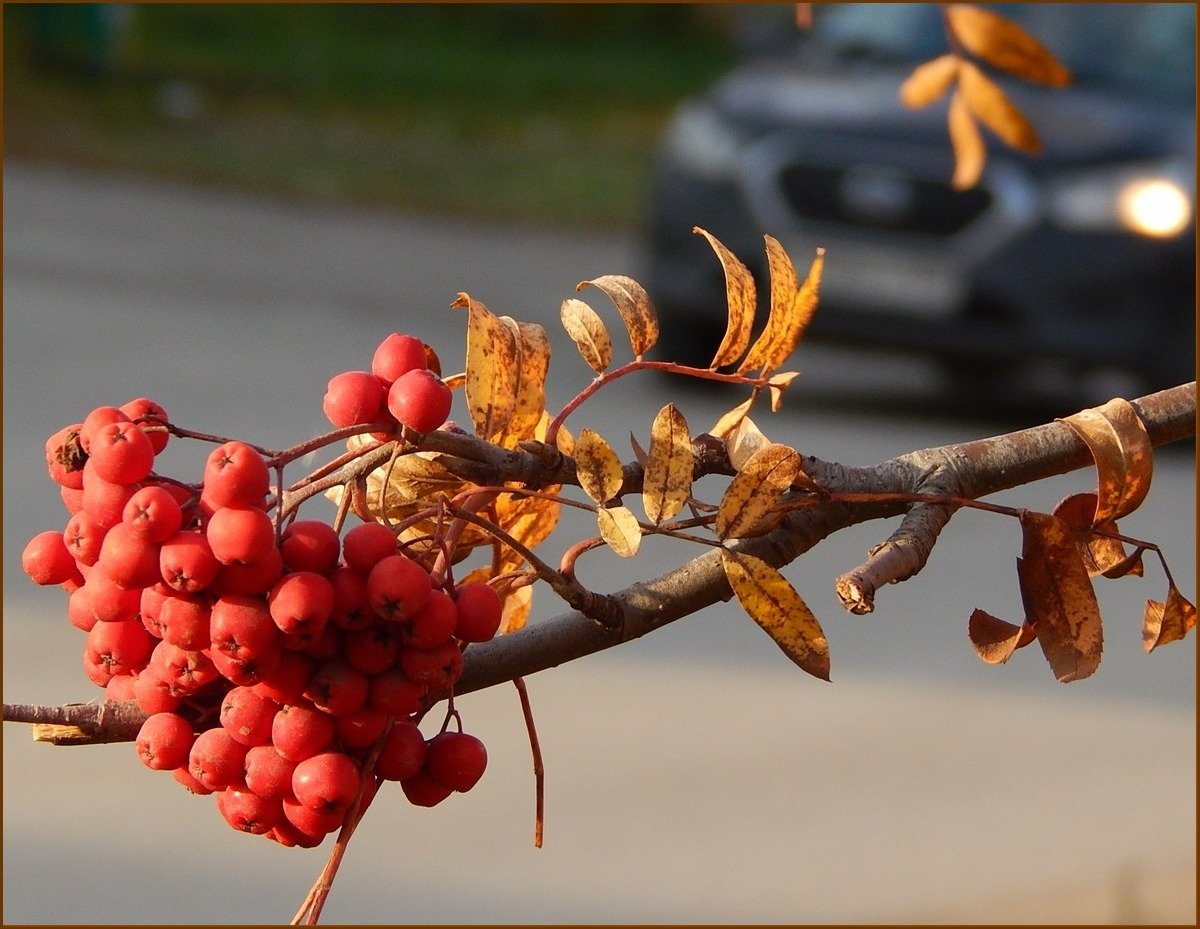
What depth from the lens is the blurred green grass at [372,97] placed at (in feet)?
39.3

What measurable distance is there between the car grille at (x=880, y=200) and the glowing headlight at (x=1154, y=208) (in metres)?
0.49

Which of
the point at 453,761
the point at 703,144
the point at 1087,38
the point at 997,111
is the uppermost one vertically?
the point at 1087,38

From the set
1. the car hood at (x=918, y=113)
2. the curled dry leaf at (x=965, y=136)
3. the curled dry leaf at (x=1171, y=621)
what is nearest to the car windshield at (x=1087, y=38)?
the car hood at (x=918, y=113)

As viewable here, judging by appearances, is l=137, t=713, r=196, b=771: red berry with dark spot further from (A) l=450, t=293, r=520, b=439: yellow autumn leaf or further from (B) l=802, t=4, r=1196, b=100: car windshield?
(B) l=802, t=4, r=1196, b=100: car windshield

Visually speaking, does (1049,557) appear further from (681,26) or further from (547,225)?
(681,26)

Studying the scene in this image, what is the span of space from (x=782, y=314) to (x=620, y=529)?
→ 16cm

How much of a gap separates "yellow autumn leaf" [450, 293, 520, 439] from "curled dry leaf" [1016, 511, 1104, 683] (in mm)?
249

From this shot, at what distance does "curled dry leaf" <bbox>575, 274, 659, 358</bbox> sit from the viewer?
2.85 feet

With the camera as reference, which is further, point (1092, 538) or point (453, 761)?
point (1092, 538)

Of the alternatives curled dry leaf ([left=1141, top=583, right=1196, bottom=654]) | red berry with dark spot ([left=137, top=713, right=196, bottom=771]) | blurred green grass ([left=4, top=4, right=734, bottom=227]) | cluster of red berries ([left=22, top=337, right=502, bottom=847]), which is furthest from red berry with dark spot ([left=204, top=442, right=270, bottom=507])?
blurred green grass ([left=4, top=4, right=734, bottom=227])

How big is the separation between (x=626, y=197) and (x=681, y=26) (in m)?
6.56

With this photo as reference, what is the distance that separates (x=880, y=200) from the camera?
21.2 ft

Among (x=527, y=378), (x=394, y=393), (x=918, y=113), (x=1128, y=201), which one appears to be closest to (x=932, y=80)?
(x=527, y=378)

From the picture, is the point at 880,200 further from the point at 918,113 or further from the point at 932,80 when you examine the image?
the point at 932,80
